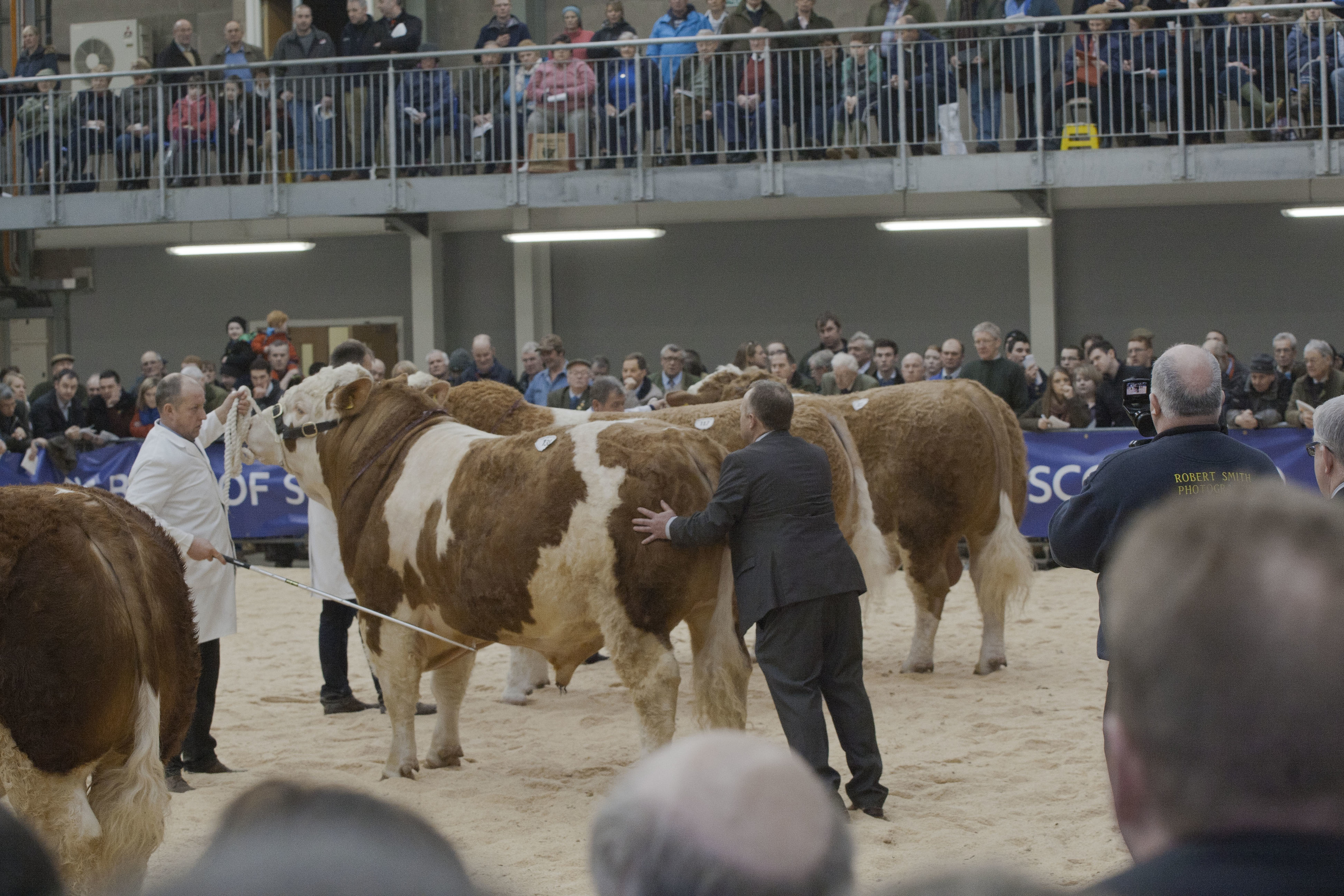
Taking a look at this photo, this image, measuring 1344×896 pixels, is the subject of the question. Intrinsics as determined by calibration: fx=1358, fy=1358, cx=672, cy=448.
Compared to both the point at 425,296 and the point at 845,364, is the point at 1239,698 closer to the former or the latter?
the point at 845,364

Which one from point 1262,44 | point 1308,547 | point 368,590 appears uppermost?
point 1262,44

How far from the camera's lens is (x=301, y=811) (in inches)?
47.0

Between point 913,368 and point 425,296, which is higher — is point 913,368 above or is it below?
below

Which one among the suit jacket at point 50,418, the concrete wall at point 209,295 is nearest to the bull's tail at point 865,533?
the suit jacket at point 50,418

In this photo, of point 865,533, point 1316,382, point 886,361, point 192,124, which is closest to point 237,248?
point 192,124

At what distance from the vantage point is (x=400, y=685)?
668 centimetres

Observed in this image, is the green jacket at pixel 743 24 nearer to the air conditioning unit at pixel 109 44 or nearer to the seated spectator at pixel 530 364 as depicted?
the seated spectator at pixel 530 364

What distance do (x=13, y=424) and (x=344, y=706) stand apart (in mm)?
8024

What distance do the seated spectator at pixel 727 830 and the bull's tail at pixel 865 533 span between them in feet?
21.6

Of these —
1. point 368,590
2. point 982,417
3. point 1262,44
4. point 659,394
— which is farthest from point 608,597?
point 1262,44

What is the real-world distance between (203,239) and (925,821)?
15799 mm

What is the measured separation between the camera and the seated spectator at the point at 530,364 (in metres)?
14.6

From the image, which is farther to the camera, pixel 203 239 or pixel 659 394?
pixel 203 239

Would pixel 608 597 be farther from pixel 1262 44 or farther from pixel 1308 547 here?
pixel 1262 44
